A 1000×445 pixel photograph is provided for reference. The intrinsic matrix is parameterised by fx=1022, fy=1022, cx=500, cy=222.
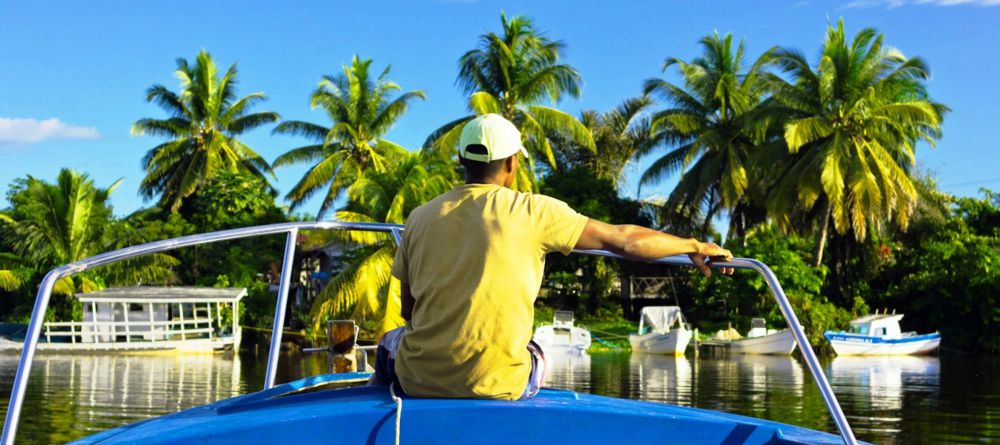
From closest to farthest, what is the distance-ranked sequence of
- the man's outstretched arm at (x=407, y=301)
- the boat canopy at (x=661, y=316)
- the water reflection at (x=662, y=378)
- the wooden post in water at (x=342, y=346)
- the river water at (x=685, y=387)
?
the man's outstretched arm at (x=407, y=301)
the wooden post in water at (x=342, y=346)
the river water at (x=685, y=387)
the water reflection at (x=662, y=378)
the boat canopy at (x=661, y=316)

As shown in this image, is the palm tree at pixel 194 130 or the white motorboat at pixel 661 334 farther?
the palm tree at pixel 194 130

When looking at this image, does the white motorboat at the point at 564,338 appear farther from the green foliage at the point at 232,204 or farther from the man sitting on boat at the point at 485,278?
the man sitting on boat at the point at 485,278

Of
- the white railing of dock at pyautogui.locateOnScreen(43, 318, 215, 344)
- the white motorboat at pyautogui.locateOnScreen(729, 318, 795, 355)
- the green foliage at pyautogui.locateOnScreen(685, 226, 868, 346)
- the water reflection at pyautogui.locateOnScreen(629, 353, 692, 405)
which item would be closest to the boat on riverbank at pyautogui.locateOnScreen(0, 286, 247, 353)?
the white railing of dock at pyautogui.locateOnScreen(43, 318, 215, 344)

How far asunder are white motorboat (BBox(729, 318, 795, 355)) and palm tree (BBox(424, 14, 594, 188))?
313 inches

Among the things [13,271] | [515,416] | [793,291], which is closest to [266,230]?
[515,416]

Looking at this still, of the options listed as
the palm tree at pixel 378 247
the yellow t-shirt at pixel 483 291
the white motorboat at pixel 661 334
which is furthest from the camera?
the white motorboat at pixel 661 334

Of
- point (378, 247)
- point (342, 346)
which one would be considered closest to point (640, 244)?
point (342, 346)

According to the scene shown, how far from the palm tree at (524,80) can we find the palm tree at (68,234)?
408 inches

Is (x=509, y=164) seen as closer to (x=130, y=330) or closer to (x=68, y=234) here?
(x=68, y=234)

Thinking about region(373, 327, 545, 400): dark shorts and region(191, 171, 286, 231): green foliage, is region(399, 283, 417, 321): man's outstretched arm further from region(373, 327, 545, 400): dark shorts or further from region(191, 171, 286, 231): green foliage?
region(191, 171, 286, 231): green foliage

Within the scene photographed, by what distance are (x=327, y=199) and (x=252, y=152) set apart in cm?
580

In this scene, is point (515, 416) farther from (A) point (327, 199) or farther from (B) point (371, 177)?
(A) point (327, 199)

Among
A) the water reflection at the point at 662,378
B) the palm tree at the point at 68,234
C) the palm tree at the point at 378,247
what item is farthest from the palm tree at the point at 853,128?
the palm tree at the point at 68,234

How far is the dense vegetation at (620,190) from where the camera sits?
2961 cm
